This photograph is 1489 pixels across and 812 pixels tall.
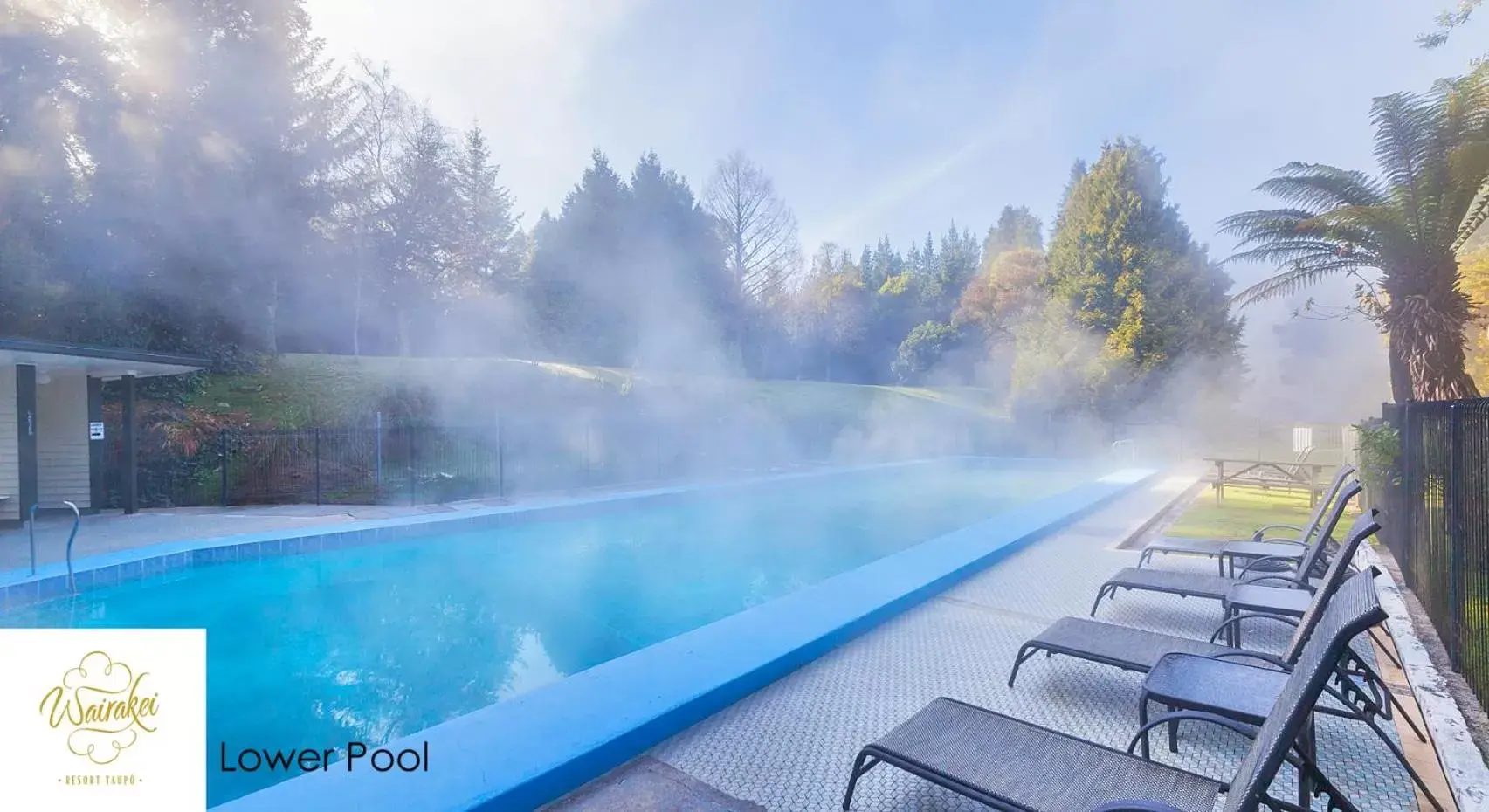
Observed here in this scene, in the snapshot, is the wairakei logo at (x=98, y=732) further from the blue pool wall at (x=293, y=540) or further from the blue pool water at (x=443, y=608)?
the blue pool wall at (x=293, y=540)

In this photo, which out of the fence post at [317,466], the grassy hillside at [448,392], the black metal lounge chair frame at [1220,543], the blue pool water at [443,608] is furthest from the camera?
the grassy hillside at [448,392]

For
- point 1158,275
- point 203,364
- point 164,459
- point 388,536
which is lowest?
point 388,536

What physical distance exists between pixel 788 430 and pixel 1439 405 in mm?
14190

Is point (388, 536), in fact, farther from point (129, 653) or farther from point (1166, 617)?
point (1166, 617)

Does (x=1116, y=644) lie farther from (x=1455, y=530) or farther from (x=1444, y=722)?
(x=1455, y=530)

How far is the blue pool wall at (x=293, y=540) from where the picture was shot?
18.2 ft

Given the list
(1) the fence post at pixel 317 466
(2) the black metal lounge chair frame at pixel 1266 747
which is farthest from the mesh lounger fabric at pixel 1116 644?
(1) the fence post at pixel 317 466

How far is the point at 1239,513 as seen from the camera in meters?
7.91

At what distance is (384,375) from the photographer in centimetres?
1302

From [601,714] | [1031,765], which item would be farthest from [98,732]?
[1031,765]

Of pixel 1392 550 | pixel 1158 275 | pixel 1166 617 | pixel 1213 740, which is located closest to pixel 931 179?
pixel 1158 275

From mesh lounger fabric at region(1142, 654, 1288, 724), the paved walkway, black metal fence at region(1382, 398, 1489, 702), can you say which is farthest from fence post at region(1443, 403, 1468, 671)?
the paved walkway

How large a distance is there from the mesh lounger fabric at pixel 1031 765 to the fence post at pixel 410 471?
937cm

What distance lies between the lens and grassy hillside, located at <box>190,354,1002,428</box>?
11.5m
